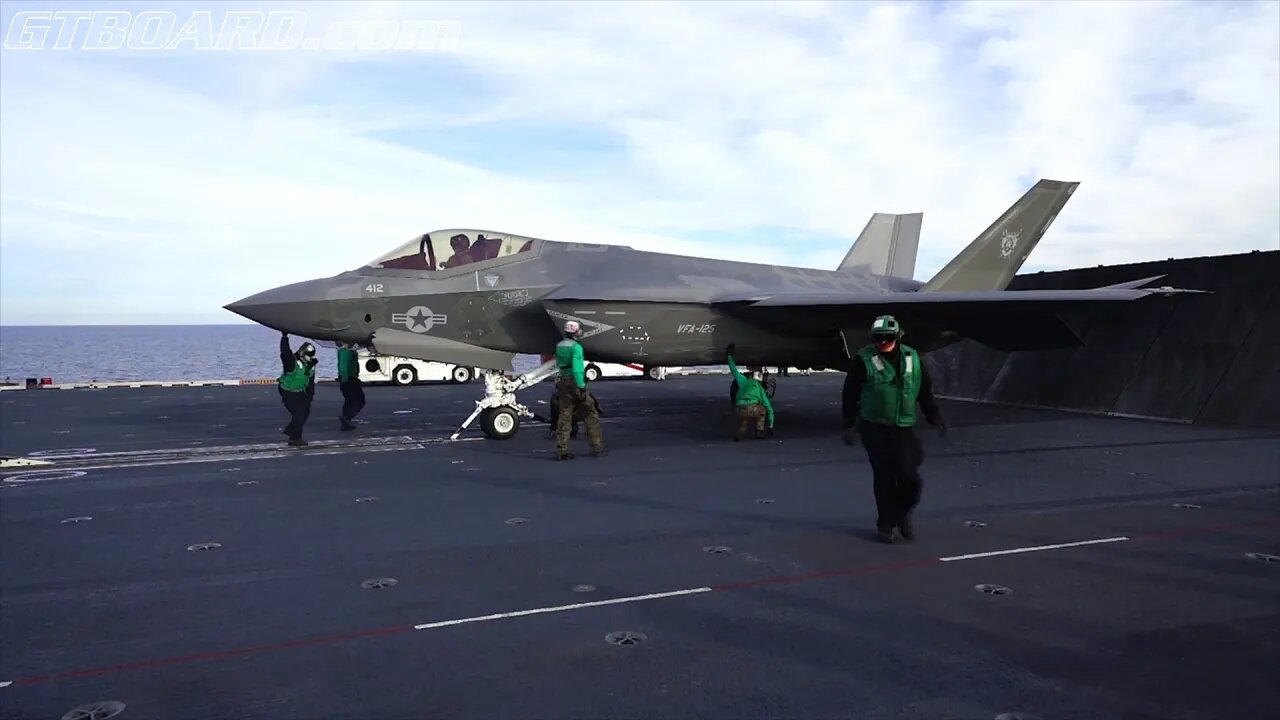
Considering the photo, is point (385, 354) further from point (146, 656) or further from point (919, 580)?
point (919, 580)

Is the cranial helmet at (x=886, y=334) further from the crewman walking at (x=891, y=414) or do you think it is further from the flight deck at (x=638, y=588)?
the flight deck at (x=638, y=588)

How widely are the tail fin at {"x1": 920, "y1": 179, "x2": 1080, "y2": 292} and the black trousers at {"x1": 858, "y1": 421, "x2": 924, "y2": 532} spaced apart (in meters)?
9.73

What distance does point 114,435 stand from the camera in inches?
520

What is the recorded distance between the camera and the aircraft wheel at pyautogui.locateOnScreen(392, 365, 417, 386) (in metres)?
28.5

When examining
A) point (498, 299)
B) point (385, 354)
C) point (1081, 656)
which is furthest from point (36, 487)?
point (1081, 656)

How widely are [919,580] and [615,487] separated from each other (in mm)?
3837

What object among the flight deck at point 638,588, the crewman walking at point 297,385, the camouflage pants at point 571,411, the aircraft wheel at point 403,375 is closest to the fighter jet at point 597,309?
the crewman walking at point 297,385

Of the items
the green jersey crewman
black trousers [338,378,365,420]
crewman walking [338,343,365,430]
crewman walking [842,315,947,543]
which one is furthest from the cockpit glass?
crewman walking [842,315,947,543]

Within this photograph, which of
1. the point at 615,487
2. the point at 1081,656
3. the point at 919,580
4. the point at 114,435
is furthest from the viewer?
the point at 114,435

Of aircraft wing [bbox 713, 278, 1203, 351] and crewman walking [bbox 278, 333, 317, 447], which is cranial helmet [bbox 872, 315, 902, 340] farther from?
crewman walking [bbox 278, 333, 317, 447]

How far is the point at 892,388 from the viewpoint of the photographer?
240 inches

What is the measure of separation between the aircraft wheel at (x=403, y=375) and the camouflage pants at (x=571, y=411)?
19176 millimetres

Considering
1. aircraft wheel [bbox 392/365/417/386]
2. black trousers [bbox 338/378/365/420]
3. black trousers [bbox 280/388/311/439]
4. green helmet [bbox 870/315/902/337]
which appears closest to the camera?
green helmet [bbox 870/315/902/337]

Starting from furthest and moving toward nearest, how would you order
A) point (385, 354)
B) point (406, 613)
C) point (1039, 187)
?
point (1039, 187) < point (385, 354) < point (406, 613)
